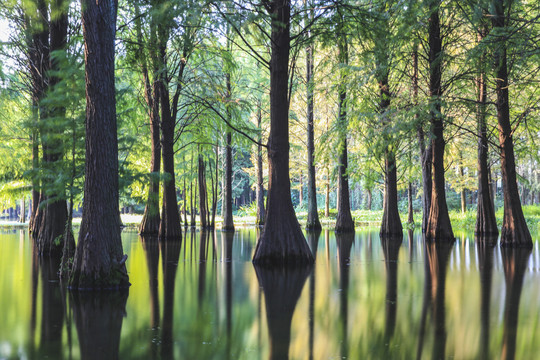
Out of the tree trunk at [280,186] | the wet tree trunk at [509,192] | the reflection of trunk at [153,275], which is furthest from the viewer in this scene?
the wet tree trunk at [509,192]

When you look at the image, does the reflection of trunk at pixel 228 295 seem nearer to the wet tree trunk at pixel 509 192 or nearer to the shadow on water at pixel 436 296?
the shadow on water at pixel 436 296

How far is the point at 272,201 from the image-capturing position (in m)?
11.6

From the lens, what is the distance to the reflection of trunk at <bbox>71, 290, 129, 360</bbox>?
5.06 meters

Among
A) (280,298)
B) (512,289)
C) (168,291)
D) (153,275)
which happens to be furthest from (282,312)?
(153,275)

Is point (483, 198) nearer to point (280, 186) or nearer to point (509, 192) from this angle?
point (509, 192)

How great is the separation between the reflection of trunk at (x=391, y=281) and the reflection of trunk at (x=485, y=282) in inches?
37.8

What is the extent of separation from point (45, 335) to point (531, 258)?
1181 cm

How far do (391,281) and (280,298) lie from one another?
2.77m

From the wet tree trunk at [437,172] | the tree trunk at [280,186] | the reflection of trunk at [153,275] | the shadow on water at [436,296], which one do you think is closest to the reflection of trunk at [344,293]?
the shadow on water at [436,296]

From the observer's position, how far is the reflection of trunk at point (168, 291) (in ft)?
17.3

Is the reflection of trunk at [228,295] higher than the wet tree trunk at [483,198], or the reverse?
the wet tree trunk at [483,198]

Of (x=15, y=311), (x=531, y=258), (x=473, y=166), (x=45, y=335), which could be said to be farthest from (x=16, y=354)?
(x=473, y=166)

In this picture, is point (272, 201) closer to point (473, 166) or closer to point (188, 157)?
point (188, 157)

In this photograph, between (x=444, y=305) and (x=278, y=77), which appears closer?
(x=444, y=305)
